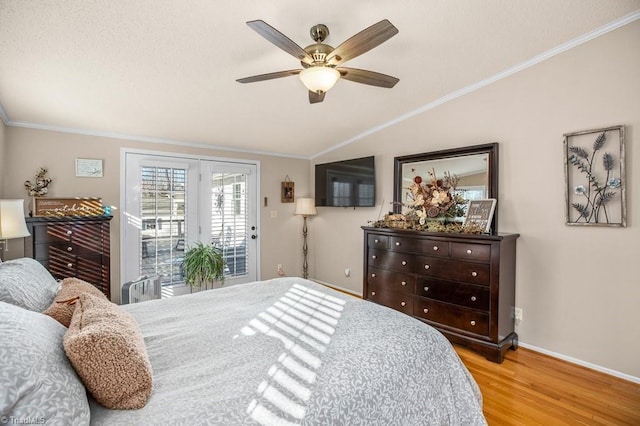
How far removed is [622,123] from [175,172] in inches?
187

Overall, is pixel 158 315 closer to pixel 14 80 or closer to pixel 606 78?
pixel 14 80

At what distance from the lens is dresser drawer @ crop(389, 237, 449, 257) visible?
2.99 m

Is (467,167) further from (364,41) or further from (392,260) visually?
(364,41)

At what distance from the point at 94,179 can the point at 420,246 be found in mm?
3858

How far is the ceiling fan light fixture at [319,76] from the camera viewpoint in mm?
1939

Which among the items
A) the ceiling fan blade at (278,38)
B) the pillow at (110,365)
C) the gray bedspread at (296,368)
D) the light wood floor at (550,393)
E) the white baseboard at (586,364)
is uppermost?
the ceiling fan blade at (278,38)

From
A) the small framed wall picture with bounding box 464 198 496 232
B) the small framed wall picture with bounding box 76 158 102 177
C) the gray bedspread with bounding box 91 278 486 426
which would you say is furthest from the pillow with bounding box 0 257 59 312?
the small framed wall picture with bounding box 464 198 496 232

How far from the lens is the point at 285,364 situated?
1.22 meters

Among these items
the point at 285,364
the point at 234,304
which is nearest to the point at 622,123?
the point at 285,364

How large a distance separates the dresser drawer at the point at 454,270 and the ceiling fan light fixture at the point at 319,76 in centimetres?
202

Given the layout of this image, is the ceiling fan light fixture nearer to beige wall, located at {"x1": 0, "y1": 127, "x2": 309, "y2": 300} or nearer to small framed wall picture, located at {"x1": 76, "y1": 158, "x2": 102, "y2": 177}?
beige wall, located at {"x1": 0, "y1": 127, "x2": 309, "y2": 300}

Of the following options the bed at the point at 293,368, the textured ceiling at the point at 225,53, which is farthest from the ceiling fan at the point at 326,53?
the bed at the point at 293,368

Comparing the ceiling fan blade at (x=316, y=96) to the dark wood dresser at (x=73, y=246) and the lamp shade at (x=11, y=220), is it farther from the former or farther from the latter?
the dark wood dresser at (x=73, y=246)

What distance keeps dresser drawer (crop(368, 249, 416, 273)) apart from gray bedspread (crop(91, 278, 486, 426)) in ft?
4.93
